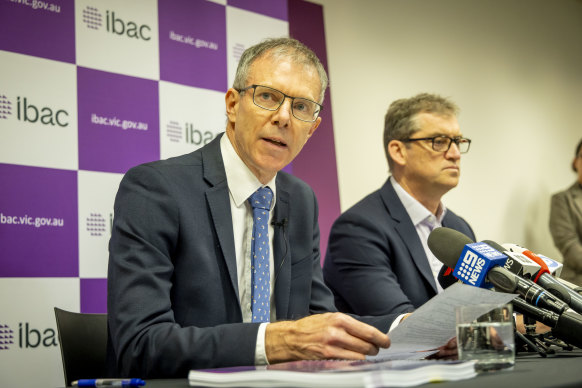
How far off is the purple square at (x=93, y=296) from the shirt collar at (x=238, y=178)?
3.32ft

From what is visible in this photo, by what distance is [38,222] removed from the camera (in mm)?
2482

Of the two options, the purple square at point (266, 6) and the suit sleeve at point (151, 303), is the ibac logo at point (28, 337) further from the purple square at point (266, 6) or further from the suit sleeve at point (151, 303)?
the purple square at point (266, 6)

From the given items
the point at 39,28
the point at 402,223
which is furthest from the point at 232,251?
the point at 39,28

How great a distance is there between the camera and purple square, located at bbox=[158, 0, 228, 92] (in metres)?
3.02

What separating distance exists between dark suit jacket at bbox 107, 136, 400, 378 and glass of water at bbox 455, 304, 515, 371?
432 mm

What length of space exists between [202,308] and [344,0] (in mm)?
3215

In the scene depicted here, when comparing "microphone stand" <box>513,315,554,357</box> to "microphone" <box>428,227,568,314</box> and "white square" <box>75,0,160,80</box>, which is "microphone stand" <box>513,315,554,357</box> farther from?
"white square" <box>75,0,160,80</box>

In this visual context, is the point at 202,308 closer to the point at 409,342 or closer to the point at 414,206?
the point at 409,342

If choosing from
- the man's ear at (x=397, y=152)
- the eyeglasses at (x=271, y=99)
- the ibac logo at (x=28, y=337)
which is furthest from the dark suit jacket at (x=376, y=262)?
the ibac logo at (x=28, y=337)

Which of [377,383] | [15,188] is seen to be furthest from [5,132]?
[377,383]

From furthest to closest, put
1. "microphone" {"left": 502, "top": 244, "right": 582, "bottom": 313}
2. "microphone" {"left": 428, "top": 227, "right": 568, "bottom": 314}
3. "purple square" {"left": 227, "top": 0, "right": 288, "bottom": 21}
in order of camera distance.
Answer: "purple square" {"left": 227, "top": 0, "right": 288, "bottom": 21} → "microphone" {"left": 502, "top": 244, "right": 582, "bottom": 313} → "microphone" {"left": 428, "top": 227, "right": 568, "bottom": 314}

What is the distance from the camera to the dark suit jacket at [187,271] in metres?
1.37

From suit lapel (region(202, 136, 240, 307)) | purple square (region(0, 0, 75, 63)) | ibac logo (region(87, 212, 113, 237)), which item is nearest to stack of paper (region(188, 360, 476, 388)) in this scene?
suit lapel (region(202, 136, 240, 307))

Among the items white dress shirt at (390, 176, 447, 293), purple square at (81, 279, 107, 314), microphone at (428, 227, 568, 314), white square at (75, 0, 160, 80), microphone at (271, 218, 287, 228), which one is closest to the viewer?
microphone at (428, 227, 568, 314)
